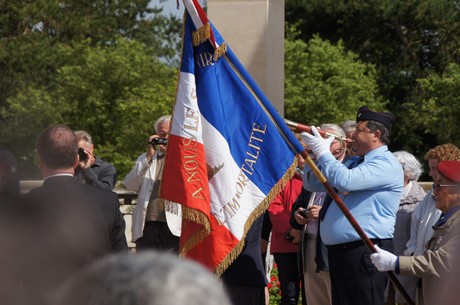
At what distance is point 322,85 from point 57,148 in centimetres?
3091

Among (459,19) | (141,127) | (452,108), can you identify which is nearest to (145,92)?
(141,127)

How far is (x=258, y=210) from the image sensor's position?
262 inches

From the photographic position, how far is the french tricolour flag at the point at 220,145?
6.56 meters

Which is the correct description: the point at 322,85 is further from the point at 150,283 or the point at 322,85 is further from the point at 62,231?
the point at 150,283

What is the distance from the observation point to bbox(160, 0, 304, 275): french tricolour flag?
6562 mm

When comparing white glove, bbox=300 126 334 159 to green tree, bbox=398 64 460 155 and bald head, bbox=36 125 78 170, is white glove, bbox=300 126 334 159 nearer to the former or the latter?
bald head, bbox=36 125 78 170

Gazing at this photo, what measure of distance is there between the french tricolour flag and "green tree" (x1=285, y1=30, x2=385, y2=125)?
2790 cm

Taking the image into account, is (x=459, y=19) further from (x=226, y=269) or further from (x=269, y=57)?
(x=226, y=269)

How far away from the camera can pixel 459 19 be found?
40531mm

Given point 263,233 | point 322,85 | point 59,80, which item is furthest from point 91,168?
point 59,80

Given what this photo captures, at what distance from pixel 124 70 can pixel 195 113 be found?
104ft

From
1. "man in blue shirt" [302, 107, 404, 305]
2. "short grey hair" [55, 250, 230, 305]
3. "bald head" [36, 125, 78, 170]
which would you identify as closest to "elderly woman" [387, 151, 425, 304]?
"man in blue shirt" [302, 107, 404, 305]

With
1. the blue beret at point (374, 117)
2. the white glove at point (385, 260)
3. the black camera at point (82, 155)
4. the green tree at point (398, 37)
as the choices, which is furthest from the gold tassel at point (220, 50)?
the green tree at point (398, 37)

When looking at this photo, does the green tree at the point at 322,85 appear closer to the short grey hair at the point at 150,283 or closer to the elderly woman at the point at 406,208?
the elderly woman at the point at 406,208
